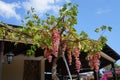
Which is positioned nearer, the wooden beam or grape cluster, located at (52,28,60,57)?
grape cluster, located at (52,28,60,57)

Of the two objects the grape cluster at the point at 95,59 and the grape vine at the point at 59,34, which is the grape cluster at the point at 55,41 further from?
the grape cluster at the point at 95,59

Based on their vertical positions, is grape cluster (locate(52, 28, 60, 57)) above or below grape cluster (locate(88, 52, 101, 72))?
above

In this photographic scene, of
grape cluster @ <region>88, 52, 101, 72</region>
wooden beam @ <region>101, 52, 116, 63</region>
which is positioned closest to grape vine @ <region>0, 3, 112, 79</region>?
grape cluster @ <region>88, 52, 101, 72</region>

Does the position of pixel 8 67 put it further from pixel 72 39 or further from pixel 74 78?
pixel 74 78

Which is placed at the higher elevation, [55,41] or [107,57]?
[107,57]

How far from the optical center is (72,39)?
20.1 ft

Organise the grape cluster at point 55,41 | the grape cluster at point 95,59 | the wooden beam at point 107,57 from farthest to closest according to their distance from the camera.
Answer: the wooden beam at point 107,57
the grape cluster at point 95,59
the grape cluster at point 55,41

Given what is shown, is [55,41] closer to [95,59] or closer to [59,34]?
[59,34]

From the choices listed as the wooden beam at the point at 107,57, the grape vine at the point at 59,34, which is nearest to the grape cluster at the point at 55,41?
the grape vine at the point at 59,34

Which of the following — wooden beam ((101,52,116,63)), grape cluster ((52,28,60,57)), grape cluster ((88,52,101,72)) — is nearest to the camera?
grape cluster ((52,28,60,57))

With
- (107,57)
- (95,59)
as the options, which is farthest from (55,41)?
(107,57)

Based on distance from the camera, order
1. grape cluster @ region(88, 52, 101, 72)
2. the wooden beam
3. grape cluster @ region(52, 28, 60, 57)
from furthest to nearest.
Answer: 1. the wooden beam
2. grape cluster @ region(88, 52, 101, 72)
3. grape cluster @ region(52, 28, 60, 57)

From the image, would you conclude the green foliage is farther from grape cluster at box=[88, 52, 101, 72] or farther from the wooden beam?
the wooden beam

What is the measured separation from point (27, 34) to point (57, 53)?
818 millimetres
